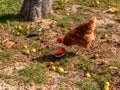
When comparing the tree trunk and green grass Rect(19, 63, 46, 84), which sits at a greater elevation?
the tree trunk

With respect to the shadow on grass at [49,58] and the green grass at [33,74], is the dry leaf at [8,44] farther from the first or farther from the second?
the green grass at [33,74]

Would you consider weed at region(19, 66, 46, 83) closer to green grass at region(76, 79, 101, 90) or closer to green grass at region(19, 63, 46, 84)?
green grass at region(19, 63, 46, 84)

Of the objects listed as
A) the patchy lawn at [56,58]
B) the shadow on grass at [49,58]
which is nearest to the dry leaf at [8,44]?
the patchy lawn at [56,58]

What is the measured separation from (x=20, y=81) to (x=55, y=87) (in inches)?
32.3

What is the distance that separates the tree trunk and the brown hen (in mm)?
2522

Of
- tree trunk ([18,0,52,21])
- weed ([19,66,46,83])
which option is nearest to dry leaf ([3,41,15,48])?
weed ([19,66,46,83])

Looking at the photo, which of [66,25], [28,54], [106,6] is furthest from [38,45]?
[106,6]

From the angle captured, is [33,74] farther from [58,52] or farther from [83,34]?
[83,34]

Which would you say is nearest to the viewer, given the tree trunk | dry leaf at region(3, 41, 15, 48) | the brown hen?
the brown hen

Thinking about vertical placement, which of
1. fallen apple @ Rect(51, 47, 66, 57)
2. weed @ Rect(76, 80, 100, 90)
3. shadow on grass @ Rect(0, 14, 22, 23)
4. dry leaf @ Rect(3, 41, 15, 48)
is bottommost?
weed @ Rect(76, 80, 100, 90)

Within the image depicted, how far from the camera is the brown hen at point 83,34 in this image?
782cm

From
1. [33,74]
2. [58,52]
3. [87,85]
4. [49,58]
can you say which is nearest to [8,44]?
[49,58]

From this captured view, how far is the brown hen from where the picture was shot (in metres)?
7.82

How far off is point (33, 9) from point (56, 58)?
2.63 meters
